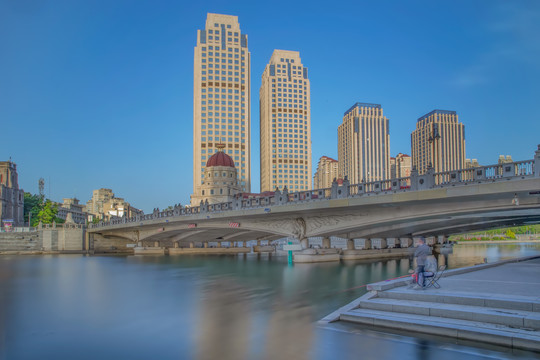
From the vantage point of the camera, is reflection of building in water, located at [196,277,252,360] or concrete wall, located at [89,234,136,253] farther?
concrete wall, located at [89,234,136,253]

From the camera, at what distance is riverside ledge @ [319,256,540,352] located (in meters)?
8.66

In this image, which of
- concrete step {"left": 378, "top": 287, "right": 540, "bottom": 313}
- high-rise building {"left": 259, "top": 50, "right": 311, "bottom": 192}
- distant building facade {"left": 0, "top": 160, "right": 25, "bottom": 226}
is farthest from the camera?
high-rise building {"left": 259, "top": 50, "right": 311, "bottom": 192}

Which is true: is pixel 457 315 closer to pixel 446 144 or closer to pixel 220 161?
pixel 220 161

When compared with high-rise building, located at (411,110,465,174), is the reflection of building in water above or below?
below

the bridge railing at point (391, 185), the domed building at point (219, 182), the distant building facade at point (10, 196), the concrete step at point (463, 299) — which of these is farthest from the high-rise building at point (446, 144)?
the distant building facade at point (10, 196)

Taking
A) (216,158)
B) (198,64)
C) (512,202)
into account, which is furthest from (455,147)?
(512,202)

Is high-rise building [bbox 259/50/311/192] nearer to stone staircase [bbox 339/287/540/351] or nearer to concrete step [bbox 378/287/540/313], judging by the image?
concrete step [bbox 378/287/540/313]

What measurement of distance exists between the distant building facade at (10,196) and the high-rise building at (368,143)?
412 ft

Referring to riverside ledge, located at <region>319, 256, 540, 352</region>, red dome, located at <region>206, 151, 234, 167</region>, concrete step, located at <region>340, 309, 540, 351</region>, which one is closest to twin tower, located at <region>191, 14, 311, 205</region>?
red dome, located at <region>206, 151, 234, 167</region>

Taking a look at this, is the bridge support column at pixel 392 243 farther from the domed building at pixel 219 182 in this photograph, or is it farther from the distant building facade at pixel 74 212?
the distant building facade at pixel 74 212

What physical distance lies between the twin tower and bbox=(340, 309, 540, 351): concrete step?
107 metres

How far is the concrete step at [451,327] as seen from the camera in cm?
825

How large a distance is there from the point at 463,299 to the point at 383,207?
18146 millimetres

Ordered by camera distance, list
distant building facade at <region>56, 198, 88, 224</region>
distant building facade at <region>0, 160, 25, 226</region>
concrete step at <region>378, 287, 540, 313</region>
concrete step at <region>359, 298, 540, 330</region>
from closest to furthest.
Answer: concrete step at <region>359, 298, 540, 330</region> < concrete step at <region>378, 287, 540, 313</region> < distant building facade at <region>0, 160, 25, 226</region> < distant building facade at <region>56, 198, 88, 224</region>
